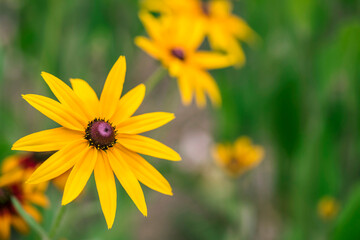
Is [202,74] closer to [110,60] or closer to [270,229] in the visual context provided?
[110,60]

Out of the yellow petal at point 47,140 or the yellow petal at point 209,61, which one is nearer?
the yellow petal at point 47,140

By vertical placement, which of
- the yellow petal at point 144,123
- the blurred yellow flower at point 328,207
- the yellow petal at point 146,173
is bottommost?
the yellow petal at point 146,173

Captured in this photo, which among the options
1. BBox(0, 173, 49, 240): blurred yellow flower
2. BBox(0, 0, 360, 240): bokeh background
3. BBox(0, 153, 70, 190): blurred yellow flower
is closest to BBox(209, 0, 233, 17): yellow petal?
BBox(0, 0, 360, 240): bokeh background

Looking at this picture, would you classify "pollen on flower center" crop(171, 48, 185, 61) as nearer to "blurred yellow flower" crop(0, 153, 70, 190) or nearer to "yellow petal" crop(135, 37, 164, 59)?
"yellow petal" crop(135, 37, 164, 59)

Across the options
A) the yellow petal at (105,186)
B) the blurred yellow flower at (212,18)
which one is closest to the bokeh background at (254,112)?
the blurred yellow flower at (212,18)

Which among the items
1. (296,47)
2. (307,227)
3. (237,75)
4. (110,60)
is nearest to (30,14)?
(110,60)

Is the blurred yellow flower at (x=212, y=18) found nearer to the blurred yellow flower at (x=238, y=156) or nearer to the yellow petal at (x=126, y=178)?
the blurred yellow flower at (x=238, y=156)
